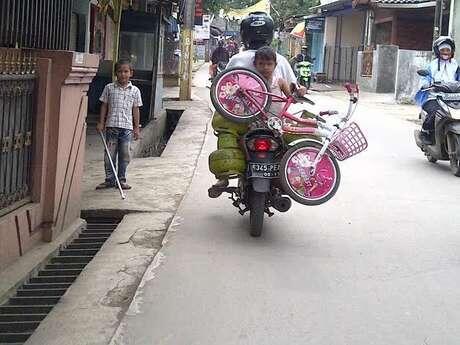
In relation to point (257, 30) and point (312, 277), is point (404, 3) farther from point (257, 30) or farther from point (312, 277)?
point (312, 277)

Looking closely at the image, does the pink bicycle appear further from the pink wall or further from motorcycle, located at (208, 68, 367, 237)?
the pink wall

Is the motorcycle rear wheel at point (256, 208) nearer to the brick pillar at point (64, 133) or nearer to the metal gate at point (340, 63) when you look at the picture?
the brick pillar at point (64, 133)

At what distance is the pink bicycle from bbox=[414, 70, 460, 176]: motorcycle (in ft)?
12.7

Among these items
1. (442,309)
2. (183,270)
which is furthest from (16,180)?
(442,309)

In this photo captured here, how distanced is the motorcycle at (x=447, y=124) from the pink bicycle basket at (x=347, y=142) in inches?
156

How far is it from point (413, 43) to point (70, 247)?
73.4 feet

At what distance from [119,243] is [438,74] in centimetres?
606

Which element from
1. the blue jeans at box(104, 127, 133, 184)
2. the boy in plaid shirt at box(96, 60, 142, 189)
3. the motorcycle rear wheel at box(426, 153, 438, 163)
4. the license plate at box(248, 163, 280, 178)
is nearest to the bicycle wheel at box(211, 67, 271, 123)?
the license plate at box(248, 163, 280, 178)

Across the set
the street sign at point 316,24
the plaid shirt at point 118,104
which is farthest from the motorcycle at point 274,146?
the street sign at point 316,24

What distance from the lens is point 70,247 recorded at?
573 centimetres

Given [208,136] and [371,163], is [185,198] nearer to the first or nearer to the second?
[371,163]

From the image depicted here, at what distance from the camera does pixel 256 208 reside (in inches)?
216

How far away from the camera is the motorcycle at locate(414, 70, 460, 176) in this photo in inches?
352

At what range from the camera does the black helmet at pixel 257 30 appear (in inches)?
239
